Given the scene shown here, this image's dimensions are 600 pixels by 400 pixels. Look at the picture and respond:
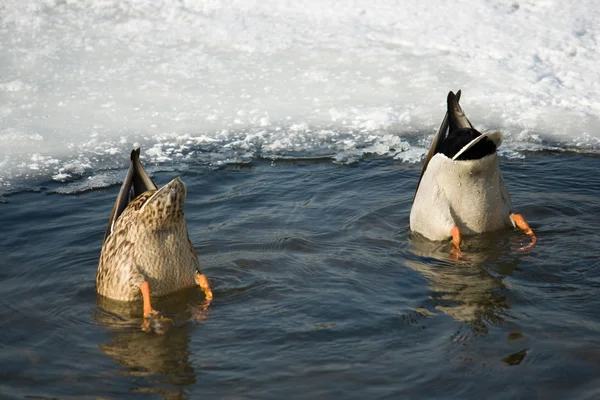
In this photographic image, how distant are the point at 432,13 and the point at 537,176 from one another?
3602mm

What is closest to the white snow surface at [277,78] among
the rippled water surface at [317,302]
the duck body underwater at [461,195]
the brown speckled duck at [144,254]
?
the rippled water surface at [317,302]

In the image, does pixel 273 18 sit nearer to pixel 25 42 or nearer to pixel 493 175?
pixel 25 42

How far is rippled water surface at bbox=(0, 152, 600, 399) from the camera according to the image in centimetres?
389

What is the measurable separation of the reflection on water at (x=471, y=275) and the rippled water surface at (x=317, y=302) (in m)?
0.02

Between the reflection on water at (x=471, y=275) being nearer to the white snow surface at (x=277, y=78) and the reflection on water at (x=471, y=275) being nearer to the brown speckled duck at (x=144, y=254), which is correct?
the brown speckled duck at (x=144, y=254)

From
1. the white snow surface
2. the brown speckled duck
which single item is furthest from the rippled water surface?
the white snow surface

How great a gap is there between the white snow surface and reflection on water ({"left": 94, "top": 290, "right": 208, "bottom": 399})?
8.50 ft

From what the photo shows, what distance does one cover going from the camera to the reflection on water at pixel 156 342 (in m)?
3.93

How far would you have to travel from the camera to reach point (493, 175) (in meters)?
5.79

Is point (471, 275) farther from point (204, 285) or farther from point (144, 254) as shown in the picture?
point (144, 254)

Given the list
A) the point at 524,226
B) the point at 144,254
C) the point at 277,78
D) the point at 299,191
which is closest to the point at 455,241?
the point at 524,226

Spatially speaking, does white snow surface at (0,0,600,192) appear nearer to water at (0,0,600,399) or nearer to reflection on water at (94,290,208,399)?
water at (0,0,600,399)

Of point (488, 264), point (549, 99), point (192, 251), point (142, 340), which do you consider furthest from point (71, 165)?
point (549, 99)

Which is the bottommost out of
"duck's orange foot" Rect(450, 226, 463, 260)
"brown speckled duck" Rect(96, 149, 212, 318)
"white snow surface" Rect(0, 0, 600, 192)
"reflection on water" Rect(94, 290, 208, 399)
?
"reflection on water" Rect(94, 290, 208, 399)
